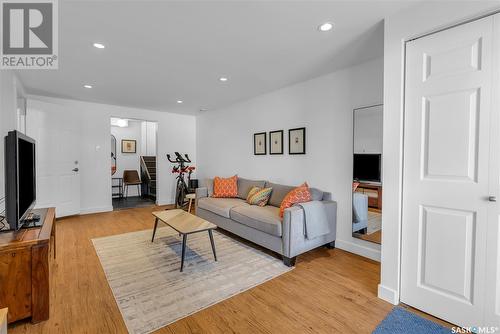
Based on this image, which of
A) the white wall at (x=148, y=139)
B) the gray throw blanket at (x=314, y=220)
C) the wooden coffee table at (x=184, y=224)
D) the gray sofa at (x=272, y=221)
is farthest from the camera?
the white wall at (x=148, y=139)

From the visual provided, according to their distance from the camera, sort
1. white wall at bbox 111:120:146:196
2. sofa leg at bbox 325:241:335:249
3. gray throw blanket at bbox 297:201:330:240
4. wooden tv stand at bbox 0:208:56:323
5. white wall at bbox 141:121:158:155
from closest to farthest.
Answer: wooden tv stand at bbox 0:208:56:323 < gray throw blanket at bbox 297:201:330:240 < sofa leg at bbox 325:241:335:249 < white wall at bbox 111:120:146:196 < white wall at bbox 141:121:158:155

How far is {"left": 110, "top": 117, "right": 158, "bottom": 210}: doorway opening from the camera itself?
672 cm

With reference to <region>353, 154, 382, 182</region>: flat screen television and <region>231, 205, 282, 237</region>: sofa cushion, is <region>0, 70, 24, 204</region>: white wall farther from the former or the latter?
<region>353, 154, 382, 182</region>: flat screen television

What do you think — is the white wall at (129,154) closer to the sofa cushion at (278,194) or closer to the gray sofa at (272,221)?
the gray sofa at (272,221)

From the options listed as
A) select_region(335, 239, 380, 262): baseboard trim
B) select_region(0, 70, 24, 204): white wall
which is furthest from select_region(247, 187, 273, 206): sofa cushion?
select_region(0, 70, 24, 204): white wall

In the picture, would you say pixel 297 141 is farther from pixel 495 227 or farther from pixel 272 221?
pixel 495 227

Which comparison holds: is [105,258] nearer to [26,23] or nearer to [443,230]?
[26,23]

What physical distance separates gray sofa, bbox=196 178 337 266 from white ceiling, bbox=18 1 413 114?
171 centimetres

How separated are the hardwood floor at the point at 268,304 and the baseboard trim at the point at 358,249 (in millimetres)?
92

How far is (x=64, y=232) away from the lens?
11.9ft

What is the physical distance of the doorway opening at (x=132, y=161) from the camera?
6.72 meters

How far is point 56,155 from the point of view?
4227mm

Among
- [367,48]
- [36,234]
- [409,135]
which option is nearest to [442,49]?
[409,135]

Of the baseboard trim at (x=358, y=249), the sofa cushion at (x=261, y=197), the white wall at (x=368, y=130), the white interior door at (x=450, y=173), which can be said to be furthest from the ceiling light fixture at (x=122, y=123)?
the white interior door at (x=450, y=173)
